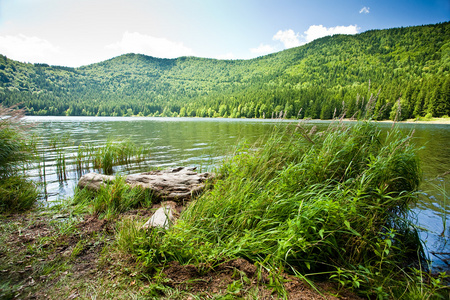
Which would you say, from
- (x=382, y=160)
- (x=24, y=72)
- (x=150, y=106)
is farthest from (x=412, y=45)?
(x=24, y=72)

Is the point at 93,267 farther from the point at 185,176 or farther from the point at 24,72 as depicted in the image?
the point at 24,72

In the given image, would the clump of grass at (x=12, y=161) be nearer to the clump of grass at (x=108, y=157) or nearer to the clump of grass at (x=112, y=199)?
the clump of grass at (x=112, y=199)

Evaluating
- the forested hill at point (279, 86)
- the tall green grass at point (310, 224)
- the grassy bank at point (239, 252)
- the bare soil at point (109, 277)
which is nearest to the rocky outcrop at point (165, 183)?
the grassy bank at point (239, 252)

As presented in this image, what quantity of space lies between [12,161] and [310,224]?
7121 millimetres

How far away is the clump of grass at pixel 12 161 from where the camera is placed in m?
4.54

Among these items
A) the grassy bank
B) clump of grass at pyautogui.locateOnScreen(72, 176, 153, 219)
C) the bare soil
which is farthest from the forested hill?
the bare soil

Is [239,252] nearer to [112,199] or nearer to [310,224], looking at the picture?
[310,224]

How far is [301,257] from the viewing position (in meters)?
2.54

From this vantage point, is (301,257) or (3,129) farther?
(3,129)

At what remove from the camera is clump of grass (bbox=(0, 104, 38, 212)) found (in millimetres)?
4539

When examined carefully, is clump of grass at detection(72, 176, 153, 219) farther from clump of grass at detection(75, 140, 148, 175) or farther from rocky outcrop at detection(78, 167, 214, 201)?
clump of grass at detection(75, 140, 148, 175)

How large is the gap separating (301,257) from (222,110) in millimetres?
99727

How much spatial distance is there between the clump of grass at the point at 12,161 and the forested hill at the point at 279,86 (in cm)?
7145

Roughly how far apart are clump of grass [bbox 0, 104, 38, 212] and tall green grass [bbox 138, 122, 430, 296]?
13.7 feet
